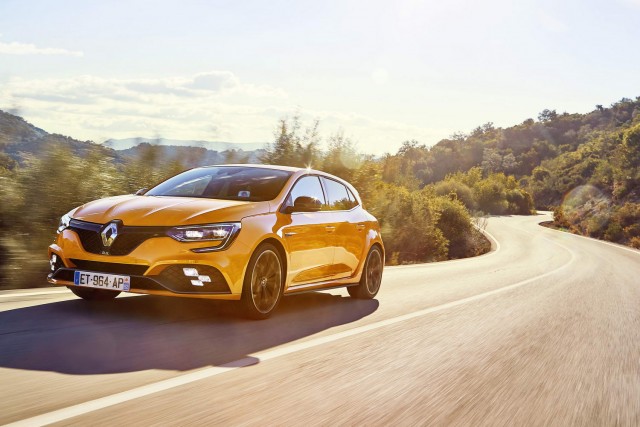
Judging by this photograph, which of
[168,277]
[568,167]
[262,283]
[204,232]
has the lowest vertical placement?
[262,283]

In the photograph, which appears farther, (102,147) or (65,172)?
(102,147)

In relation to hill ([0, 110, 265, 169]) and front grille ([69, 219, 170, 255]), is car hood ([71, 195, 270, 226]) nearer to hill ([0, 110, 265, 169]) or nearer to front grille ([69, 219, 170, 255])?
front grille ([69, 219, 170, 255])

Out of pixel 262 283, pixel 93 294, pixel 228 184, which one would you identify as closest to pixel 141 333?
pixel 262 283

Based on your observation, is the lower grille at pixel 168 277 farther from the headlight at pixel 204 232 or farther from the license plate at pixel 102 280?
the headlight at pixel 204 232

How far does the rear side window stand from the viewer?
30.0 feet

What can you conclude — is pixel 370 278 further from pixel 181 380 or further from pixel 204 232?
pixel 181 380

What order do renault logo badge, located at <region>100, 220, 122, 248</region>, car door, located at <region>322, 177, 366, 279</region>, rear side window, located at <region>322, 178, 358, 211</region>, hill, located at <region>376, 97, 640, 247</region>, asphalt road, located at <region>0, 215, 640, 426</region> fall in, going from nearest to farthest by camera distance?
asphalt road, located at <region>0, 215, 640, 426</region>
renault logo badge, located at <region>100, 220, 122, 248</region>
car door, located at <region>322, 177, 366, 279</region>
rear side window, located at <region>322, 178, 358, 211</region>
hill, located at <region>376, 97, 640, 247</region>

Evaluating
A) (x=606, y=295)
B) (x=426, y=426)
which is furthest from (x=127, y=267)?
(x=606, y=295)

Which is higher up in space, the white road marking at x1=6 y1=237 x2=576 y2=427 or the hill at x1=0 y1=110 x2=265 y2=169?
the hill at x1=0 y1=110 x2=265 y2=169

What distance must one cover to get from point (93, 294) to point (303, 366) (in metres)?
3.06

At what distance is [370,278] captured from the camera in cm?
1028

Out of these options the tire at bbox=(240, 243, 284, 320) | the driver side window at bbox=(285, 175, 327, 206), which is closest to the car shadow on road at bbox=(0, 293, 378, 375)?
the tire at bbox=(240, 243, 284, 320)

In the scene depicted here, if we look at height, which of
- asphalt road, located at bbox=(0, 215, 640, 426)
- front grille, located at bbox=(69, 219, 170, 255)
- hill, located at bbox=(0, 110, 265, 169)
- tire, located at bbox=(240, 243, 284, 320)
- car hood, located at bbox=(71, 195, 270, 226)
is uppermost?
hill, located at bbox=(0, 110, 265, 169)

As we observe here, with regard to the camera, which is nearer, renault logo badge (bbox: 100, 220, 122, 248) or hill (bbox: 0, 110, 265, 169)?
renault logo badge (bbox: 100, 220, 122, 248)
